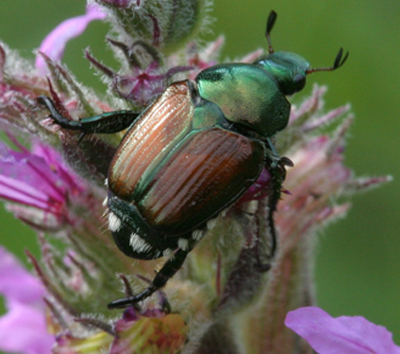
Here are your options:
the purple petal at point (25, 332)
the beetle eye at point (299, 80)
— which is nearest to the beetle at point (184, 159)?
the beetle eye at point (299, 80)

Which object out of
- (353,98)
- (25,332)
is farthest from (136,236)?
(353,98)

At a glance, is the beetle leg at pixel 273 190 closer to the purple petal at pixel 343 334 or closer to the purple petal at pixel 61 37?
the purple petal at pixel 343 334

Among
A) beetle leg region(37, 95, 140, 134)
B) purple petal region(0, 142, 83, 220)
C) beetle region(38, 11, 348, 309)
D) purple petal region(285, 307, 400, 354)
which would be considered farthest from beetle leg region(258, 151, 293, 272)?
purple petal region(0, 142, 83, 220)

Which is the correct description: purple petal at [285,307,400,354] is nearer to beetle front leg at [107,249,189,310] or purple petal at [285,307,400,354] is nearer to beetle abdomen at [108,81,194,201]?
beetle front leg at [107,249,189,310]

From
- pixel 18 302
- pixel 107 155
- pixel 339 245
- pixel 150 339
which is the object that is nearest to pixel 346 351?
pixel 150 339

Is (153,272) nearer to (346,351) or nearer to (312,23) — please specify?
(346,351)

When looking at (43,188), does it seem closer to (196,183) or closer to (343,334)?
(196,183)
